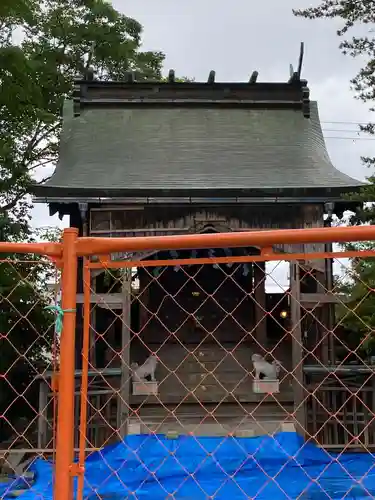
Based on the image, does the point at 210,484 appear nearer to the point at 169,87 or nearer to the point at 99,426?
the point at 99,426

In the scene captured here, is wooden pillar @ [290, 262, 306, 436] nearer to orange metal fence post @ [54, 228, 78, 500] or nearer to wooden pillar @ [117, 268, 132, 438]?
wooden pillar @ [117, 268, 132, 438]

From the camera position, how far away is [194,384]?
969cm

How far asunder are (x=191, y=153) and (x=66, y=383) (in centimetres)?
855

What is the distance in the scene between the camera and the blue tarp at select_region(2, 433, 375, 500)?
5863 millimetres

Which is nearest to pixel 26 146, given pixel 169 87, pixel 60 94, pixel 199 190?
pixel 60 94

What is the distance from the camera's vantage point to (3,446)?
8.99 m

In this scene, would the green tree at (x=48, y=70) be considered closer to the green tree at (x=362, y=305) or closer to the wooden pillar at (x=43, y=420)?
the wooden pillar at (x=43, y=420)

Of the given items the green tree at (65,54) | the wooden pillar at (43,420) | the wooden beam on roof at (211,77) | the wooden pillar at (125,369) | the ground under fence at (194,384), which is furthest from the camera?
the green tree at (65,54)

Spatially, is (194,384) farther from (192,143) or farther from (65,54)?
(65,54)

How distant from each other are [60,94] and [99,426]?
10246mm

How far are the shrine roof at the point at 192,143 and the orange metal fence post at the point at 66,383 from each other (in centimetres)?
646

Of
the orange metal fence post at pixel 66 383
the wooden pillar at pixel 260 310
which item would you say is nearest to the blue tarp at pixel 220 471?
the wooden pillar at pixel 260 310

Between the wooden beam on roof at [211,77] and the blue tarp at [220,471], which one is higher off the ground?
the wooden beam on roof at [211,77]

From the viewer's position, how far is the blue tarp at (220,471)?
5.86 metres
